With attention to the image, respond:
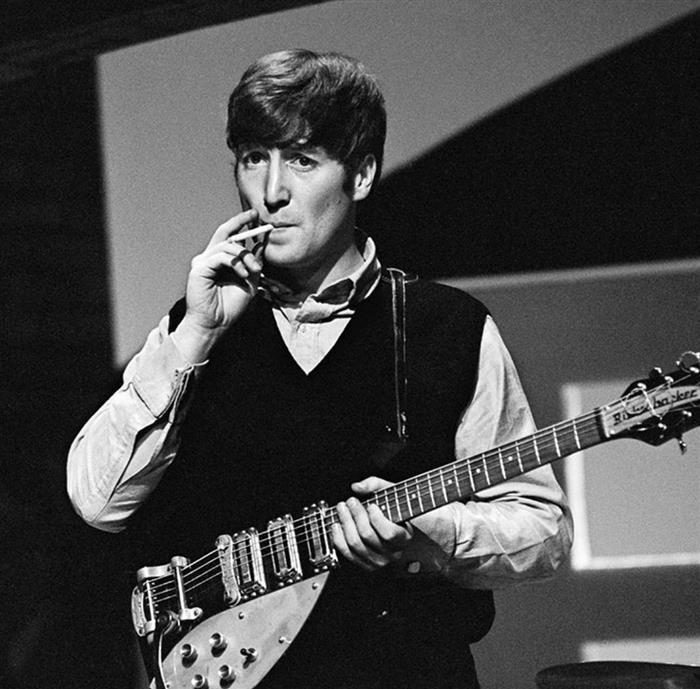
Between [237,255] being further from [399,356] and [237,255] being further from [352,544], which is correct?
[352,544]

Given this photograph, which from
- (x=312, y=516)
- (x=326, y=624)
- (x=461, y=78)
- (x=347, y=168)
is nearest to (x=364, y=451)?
(x=312, y=516)

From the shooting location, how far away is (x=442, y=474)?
1.92 meters

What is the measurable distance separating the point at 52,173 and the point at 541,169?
1.03 metres

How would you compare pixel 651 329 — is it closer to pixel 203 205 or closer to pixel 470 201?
pixel 470 201

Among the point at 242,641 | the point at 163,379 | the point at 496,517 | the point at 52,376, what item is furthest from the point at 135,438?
the point at 52,376

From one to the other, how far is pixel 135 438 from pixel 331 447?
12.6 inches

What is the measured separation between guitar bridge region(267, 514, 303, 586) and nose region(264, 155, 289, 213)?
0.51m

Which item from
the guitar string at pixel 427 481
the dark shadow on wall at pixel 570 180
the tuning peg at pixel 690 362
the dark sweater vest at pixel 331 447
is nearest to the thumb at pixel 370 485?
the guitar string at pixel 427 481

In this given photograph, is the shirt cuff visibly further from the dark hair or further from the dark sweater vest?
the dark hair

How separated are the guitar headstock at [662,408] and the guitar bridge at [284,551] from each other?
1.79 feet

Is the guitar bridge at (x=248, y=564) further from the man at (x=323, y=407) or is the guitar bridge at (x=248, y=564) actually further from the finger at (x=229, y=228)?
the finger at (x=229, y=228)

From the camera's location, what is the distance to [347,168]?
215 centimetres

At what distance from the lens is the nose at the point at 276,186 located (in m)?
2.09

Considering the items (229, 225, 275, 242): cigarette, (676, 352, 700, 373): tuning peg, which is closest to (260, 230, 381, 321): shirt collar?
(229, 225, 275, 242): cigarette
